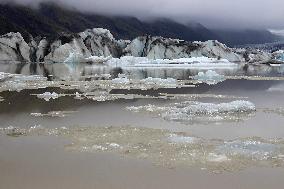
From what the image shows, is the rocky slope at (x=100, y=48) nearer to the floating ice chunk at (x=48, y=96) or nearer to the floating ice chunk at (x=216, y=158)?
the floating ice chunk at (x=48, y=96)

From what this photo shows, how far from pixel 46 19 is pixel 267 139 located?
162m

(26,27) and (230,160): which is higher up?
(26,27)

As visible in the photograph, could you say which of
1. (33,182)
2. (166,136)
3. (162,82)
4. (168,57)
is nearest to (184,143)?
(166,136)

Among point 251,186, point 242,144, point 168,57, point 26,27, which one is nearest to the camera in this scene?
point 251,186

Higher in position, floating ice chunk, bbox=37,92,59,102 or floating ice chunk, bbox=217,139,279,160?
floating ice chunk, bbox=37,92,59,102

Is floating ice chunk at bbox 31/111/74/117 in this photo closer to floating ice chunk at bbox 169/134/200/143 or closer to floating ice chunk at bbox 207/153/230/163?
floating ice chunk at bbox 169/134/200/143

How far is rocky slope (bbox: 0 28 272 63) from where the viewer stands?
59.9 meters

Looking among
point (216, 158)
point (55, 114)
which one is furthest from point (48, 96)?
point (216, 158)

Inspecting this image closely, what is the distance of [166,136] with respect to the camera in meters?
11.7

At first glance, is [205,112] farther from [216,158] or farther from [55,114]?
[216,158]

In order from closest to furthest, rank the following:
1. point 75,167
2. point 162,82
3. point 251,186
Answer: point 251,186, point 75,167, point 162,82

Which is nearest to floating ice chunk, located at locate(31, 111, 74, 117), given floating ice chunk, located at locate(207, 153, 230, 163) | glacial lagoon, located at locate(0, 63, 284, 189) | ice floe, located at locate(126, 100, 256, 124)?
glacial lagoon, located at locate(0, 63, 284, 189)

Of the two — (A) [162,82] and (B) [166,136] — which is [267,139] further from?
(A) [162,82]

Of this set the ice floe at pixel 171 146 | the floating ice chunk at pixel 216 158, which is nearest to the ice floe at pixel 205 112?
the ice floe at pixel 171 146
